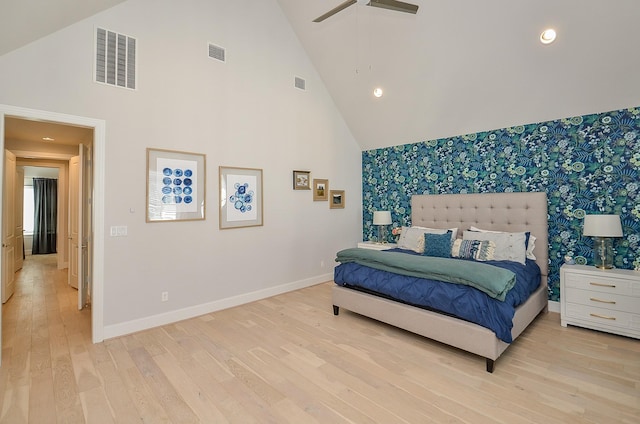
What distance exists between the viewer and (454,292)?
276cm

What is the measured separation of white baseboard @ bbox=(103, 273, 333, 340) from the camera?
3266mm

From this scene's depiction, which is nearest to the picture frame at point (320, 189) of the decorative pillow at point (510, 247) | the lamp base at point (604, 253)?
the decorative pillow at point (510, 247)

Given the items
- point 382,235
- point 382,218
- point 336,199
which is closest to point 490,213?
point 382,218

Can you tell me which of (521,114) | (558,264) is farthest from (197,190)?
(558,264)

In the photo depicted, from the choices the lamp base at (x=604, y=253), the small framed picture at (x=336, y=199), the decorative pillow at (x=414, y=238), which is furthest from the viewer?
the small framed picture at (x=336, y=199)

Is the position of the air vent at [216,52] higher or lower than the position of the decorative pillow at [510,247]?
higher

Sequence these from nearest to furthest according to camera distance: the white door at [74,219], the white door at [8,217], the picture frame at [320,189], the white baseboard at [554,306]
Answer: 1. the white baseboard at [554,306]
2. the white door at [8,217]
3. the white door at [74,219]
4. the picture frame at [320,189]

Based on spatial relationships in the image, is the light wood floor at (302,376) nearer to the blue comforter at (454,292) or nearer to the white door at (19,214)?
the blue comforter at (454,292)

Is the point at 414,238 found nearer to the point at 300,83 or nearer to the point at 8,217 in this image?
the point at 300,83

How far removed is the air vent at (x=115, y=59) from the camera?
3.12 meters

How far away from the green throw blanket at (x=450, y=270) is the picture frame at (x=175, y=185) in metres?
2.16

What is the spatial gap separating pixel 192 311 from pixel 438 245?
335 cm

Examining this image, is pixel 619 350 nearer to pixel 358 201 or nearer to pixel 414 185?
pixel 414 185

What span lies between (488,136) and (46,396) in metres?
5.59
